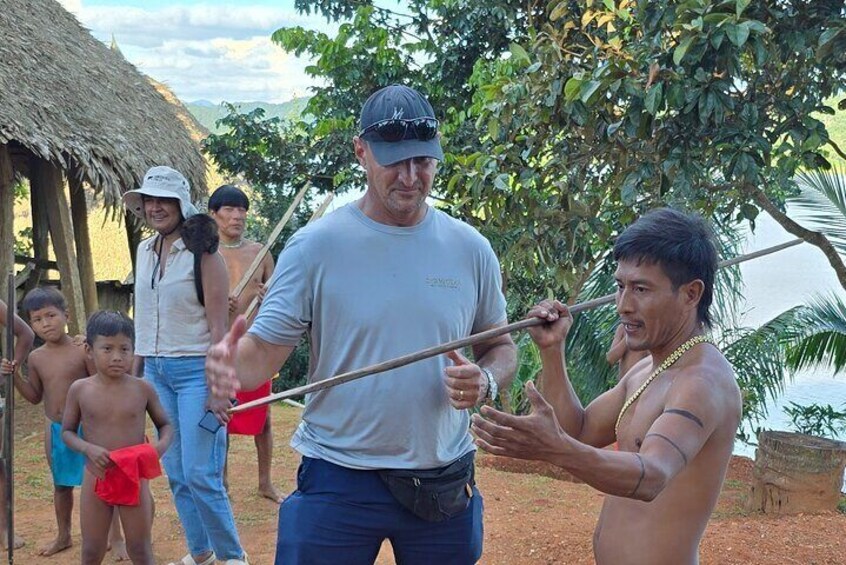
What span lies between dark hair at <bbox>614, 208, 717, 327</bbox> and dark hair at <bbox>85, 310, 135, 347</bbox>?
2.68m

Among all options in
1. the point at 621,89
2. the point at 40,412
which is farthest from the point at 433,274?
the point at 40,412

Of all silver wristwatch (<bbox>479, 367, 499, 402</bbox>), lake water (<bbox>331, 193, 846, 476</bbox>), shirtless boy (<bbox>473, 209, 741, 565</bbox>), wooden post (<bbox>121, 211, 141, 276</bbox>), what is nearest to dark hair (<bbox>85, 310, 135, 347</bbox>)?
silver wristwatch (<bbox>479, 367, 499, 402</bbox>)

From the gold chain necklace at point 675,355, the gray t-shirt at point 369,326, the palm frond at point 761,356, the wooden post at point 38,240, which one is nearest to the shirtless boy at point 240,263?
→ the gray t-shirt at point 369,326

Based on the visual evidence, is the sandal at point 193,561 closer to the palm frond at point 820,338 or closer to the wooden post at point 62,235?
the wooden post at point 62,235

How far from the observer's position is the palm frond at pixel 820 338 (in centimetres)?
736

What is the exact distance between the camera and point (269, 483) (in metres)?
6.28

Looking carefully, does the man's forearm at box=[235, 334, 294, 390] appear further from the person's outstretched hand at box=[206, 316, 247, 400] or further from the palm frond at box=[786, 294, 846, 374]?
the palm frond at box=[786, 294, 846, 374]

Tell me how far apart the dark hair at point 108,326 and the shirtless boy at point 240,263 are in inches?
→ 45.2

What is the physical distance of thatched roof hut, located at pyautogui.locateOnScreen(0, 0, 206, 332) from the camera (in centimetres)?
802

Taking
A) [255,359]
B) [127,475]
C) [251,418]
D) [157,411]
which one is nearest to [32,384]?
[157,411]

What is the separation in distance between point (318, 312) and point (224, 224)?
3153 mm

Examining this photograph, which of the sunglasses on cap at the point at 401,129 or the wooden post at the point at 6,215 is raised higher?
the wooden post at the point at 6,215

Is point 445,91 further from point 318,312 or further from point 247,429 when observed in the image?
point 318,312

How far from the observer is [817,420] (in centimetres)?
802
